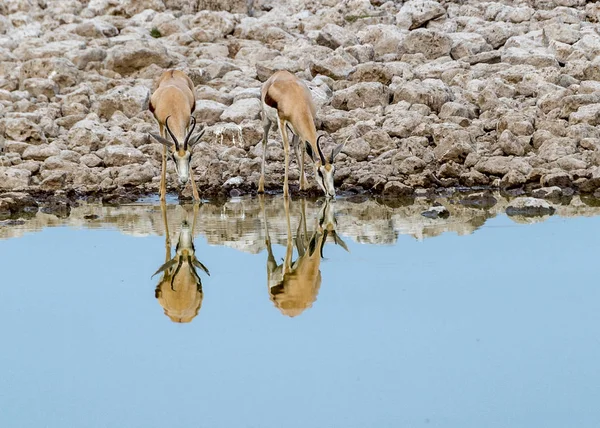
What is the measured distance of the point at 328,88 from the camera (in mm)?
16406

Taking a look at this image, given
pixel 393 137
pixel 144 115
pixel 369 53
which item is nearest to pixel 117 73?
pixel 144 115

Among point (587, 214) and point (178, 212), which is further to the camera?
point (178, 212)

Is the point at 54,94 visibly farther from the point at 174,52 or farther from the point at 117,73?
the point at 174,52

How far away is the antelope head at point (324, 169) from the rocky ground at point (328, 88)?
886 mm

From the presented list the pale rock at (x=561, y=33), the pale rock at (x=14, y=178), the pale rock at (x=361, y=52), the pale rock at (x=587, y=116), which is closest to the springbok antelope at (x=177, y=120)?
the pale rock at (x=14, y=178)

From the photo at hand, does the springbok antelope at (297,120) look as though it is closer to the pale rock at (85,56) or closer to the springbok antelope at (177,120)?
the springbok antelope at (177,120)

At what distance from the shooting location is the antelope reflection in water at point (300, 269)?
273 inches

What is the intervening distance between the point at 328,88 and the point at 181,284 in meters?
9.27

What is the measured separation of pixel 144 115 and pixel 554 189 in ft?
21.3

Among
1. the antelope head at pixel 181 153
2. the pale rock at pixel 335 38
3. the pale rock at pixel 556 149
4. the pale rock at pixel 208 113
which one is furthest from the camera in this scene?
the pale rock at pixel 335 38

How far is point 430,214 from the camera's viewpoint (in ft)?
34.8

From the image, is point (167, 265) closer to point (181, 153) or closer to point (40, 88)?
point (181, 153)

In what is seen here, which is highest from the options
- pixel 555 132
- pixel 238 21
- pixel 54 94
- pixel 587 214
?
pixel 238 21

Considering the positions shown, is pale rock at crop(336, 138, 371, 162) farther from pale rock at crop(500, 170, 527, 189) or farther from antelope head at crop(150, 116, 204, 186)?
antelope head at crop(150, 116, 204, 186)
